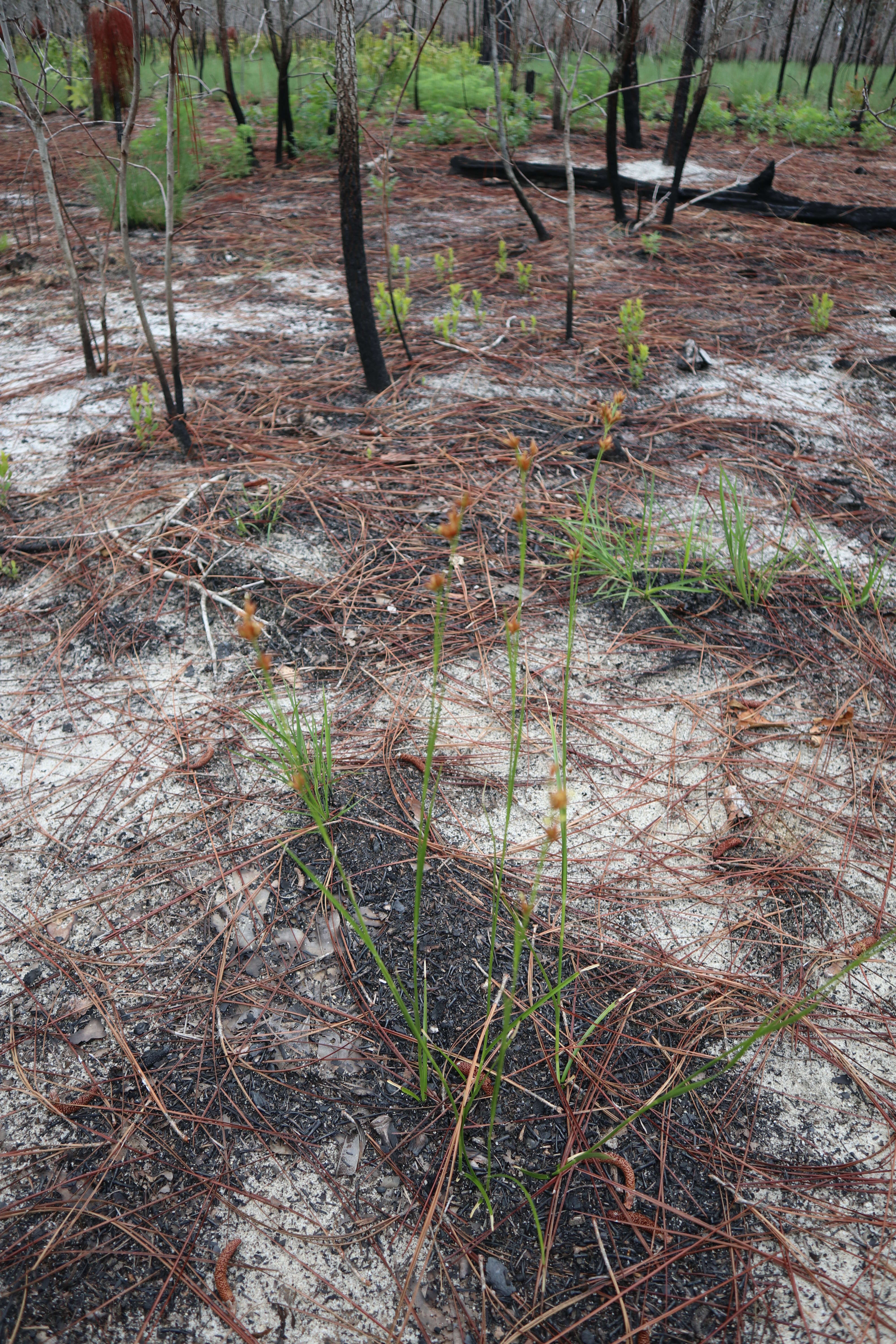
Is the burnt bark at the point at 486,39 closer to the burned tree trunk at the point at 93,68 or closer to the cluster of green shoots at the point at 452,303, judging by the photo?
the burned tree trunk at the point at 93,68

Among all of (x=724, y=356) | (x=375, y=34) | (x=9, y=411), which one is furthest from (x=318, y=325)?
(x=375, y=34)

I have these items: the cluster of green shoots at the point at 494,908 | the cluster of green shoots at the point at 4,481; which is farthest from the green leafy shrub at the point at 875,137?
the cluster of green shoots at the point at 4,481

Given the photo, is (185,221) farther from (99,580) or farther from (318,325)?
(99,580)

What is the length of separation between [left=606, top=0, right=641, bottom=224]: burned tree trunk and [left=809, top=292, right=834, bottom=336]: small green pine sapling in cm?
155

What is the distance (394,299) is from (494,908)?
9.53 feet

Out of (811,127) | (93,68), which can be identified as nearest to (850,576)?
(93,68)

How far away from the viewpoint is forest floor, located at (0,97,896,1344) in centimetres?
113

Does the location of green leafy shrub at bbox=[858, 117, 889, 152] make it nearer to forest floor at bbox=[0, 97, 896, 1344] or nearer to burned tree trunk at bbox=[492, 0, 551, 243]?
burned tree trunk at bbox=[492, 0, 551, 243]

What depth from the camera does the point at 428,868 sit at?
1.66 meters

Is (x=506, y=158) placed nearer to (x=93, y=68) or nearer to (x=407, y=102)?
(x=93, y=68)

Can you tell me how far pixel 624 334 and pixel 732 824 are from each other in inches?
104

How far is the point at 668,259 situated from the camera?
492 cm

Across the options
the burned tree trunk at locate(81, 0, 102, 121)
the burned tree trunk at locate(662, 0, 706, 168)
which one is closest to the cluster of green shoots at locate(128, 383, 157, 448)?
the burned tree trunk at locate(662, 0, 706, 168)

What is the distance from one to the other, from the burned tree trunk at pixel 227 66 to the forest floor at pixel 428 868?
4.10m
